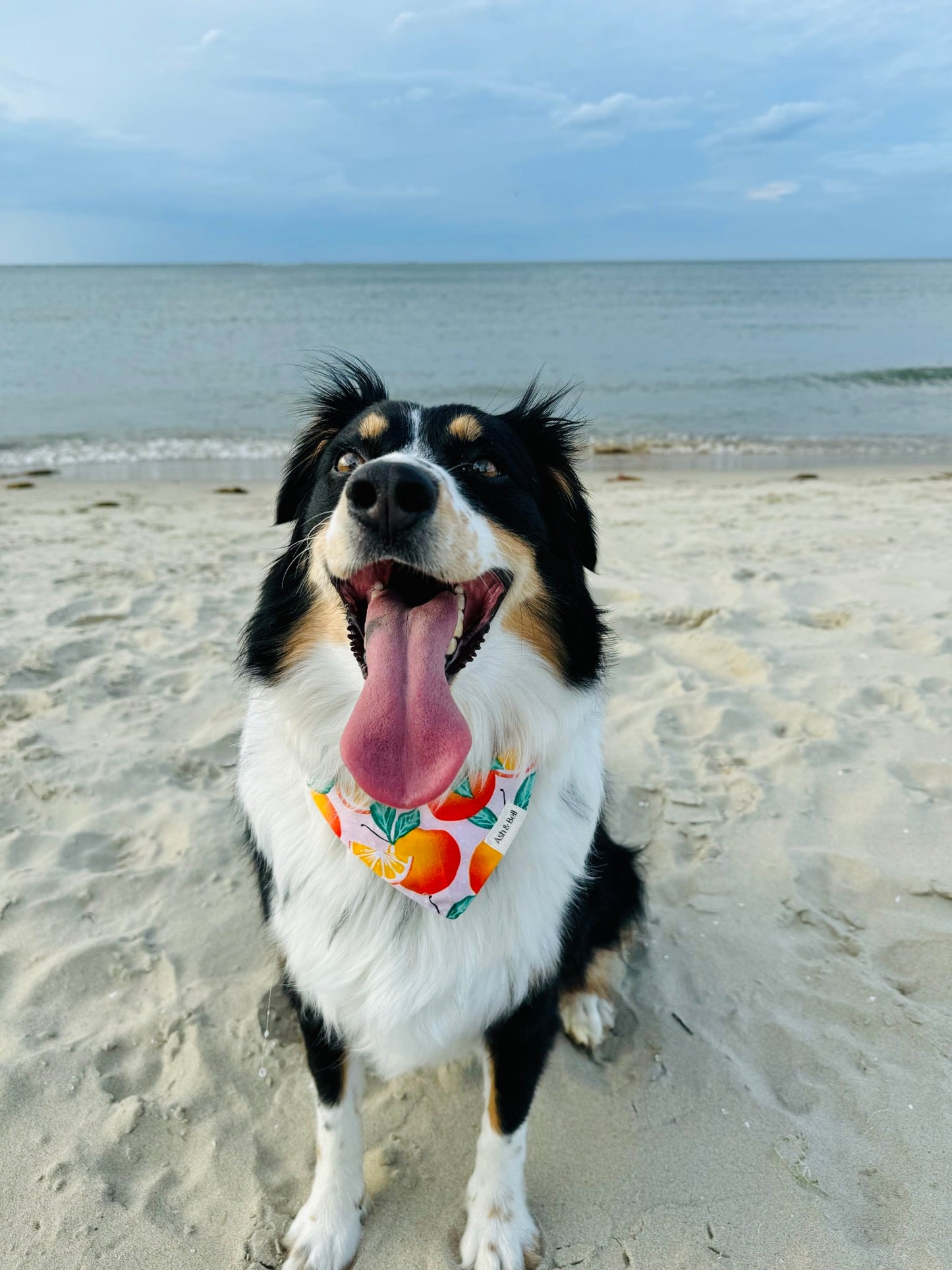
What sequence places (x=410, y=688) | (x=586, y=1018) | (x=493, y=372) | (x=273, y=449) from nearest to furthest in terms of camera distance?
(x=410, y=688) < (x=586, y=1018) < (x=273, y=449) < (x=493, y=372)

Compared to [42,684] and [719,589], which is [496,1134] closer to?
[42,684]

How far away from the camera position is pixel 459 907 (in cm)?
204

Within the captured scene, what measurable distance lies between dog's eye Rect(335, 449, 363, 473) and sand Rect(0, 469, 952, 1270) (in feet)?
5.99

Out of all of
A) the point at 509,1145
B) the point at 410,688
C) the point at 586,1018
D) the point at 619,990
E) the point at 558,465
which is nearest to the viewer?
the point at 410,688

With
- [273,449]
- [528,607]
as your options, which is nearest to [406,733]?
[528,607]

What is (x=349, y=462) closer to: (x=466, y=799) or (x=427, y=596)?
(x=427, y=596)

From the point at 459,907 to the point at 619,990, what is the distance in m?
1.13

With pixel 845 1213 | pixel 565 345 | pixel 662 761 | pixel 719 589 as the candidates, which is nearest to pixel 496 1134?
pixel 845 1213

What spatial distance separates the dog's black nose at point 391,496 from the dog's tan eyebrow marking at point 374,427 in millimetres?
456

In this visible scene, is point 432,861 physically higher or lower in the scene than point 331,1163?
higher

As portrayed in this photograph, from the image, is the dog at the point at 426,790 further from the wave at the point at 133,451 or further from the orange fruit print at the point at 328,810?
the wave at the point at 133,451

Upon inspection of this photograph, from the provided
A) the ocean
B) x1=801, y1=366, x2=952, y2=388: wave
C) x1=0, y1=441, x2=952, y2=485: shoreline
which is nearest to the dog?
the ocean

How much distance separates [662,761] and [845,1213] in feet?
6.72

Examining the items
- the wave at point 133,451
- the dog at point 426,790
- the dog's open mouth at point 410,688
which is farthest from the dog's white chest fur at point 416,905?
the wave at point 133,451
